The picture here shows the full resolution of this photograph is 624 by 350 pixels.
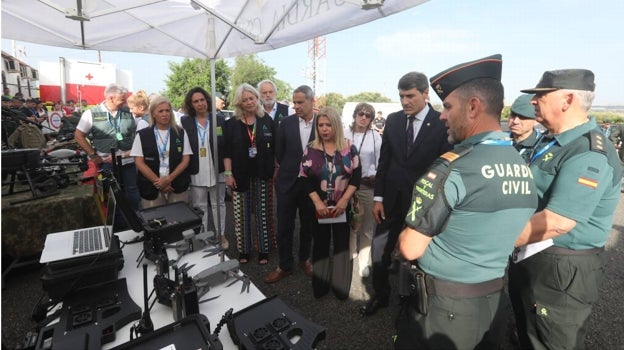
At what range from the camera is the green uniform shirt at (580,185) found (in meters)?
1.53

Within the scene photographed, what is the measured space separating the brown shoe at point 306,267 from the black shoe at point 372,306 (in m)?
0.75

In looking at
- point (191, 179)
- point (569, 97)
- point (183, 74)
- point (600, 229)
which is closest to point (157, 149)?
point (191, 179)

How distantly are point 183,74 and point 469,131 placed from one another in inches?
1358

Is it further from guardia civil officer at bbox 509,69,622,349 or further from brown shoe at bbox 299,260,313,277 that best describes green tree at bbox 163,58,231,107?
guardia civil officer at bbox 509,69,622,349

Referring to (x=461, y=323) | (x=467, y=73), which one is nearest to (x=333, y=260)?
(x=461, y=323)

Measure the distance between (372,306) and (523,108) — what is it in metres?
2.40

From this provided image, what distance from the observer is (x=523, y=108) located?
308 cm

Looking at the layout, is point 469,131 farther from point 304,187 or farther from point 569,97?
point 304,187

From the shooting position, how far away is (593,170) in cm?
153

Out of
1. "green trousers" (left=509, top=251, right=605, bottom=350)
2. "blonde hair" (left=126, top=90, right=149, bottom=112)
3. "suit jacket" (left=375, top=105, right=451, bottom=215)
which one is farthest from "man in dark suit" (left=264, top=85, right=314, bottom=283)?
"blonde hair" (left=126, top=90, right=149, bottom=112)

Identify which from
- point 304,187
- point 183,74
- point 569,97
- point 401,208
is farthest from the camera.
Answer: point 183,74

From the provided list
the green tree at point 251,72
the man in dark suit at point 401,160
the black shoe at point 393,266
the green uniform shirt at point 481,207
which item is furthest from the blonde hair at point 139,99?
the green tree at point 251,72

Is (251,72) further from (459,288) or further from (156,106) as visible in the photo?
(459,288)

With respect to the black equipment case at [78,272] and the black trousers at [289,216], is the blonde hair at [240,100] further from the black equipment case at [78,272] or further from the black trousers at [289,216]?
the black equipment case at [78,272]
